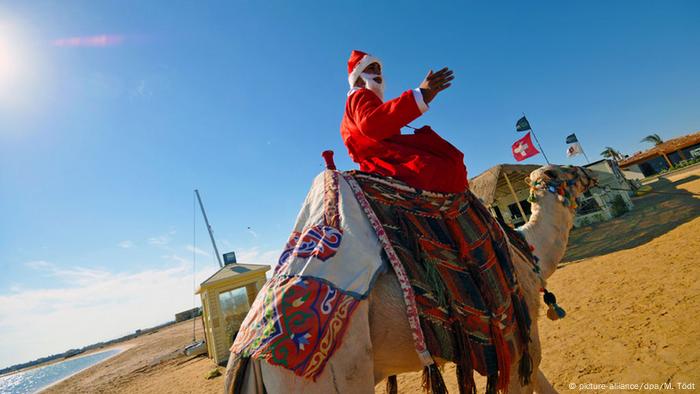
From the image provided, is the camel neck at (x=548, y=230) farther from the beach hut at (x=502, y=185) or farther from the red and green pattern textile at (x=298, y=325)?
the beach hut at (x=502, y=185)

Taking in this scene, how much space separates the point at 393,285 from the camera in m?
1.54

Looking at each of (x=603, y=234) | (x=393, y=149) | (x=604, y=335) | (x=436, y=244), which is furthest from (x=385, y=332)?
(x=603, y=234)

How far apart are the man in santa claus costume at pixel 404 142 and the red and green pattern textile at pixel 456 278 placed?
102 millimetres

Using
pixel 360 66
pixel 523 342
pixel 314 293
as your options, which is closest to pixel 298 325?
pixel 314 293

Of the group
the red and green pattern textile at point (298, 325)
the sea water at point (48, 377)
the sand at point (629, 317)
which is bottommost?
the sea water at point (48, 377)

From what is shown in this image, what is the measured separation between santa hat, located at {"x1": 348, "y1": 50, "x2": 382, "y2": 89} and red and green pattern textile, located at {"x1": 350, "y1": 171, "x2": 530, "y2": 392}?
42.1 inches

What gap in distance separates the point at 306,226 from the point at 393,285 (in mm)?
580

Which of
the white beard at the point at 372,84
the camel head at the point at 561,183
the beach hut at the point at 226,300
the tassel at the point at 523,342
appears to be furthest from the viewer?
the beach hut at the point at 226,300

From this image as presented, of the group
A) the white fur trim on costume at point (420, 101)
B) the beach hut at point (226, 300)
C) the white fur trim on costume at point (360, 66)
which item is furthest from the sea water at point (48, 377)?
the white fur trim on costume at point (420, 101)

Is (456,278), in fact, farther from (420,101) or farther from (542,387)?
(542,387)

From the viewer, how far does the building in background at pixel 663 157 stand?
108 feet

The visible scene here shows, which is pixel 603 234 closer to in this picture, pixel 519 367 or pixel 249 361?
pixel 519 367

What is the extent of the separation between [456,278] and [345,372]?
855mm

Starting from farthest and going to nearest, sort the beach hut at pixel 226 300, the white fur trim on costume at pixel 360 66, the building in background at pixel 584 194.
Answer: the building in background at pixel 584 194, the beach hut at pixel 226 300, the white fur trim on costume at pixel 360 66
